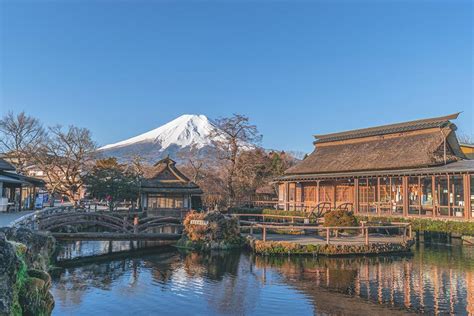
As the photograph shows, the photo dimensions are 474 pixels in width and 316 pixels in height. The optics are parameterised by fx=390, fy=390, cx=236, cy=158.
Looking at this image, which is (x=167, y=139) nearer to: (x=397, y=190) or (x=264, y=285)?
(x=397, y=190)

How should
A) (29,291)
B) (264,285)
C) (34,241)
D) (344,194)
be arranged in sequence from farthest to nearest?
1. (344,194)
2. (264,285)
3. (34,241)
4. (29,291)

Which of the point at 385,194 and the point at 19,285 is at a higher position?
the point at 385,194

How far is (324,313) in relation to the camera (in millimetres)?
10172

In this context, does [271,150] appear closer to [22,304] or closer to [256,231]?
[256,231]

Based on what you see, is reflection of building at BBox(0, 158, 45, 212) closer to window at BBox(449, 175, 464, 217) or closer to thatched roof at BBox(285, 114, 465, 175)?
thatched roof at BBox(285, 114, 465, 175)

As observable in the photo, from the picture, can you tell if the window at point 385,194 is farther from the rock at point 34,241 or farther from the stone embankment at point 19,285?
the stone embankment at point 19,285

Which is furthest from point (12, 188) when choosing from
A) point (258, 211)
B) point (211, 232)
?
point (258, 211)

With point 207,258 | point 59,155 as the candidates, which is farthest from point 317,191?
point 59,155

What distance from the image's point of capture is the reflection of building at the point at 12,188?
26.5 meters

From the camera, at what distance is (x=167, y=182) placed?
31.2m

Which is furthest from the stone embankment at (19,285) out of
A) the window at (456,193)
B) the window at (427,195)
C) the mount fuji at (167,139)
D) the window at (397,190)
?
the mount fuji at (167,139)

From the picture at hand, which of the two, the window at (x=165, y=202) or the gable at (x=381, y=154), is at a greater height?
the gable at (x=381, y=154)

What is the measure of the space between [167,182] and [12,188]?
492 inches

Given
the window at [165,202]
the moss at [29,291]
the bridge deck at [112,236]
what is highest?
the window at [165,202]
